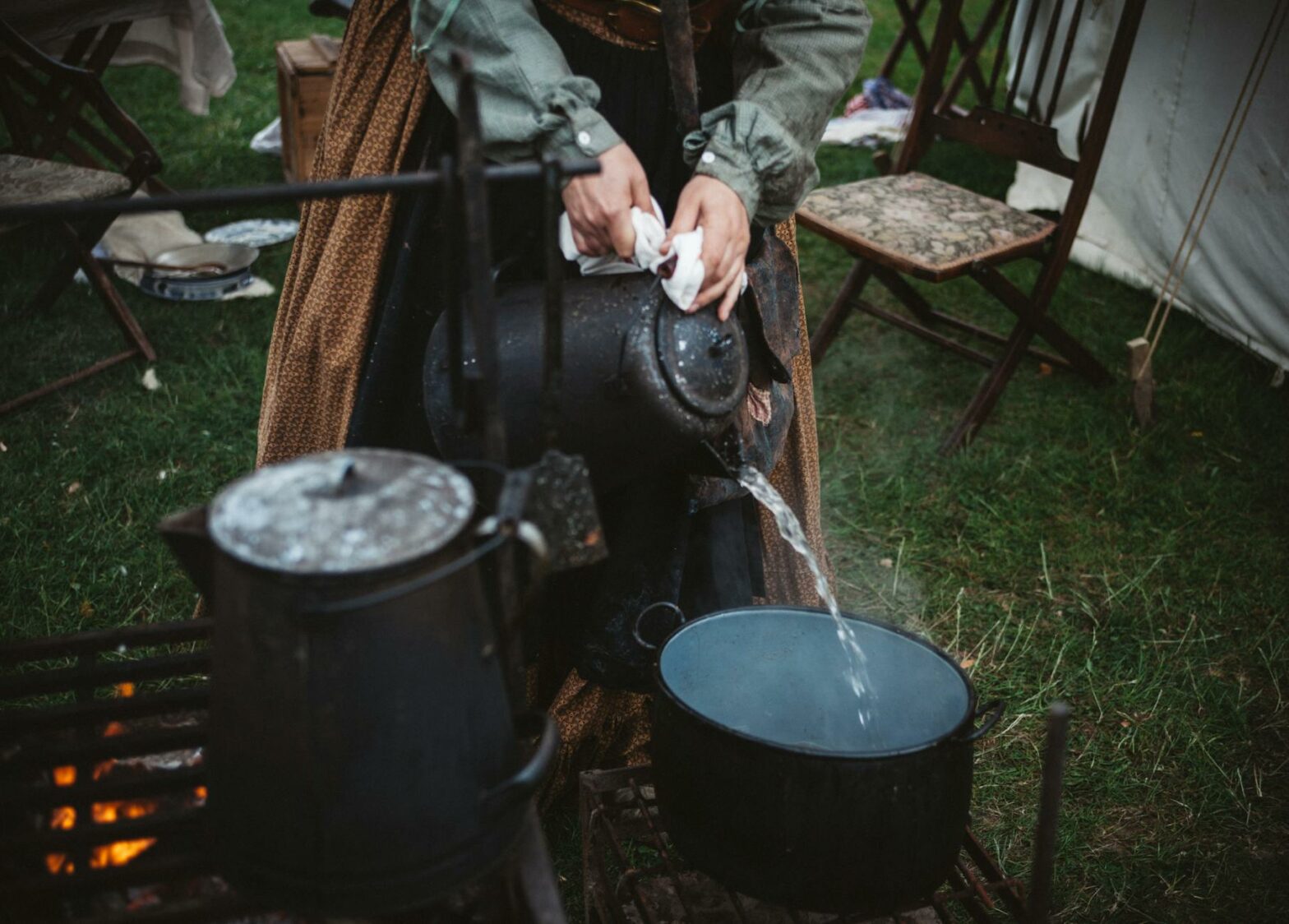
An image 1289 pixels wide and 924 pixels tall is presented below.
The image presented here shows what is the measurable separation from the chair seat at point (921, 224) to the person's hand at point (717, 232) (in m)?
1.64

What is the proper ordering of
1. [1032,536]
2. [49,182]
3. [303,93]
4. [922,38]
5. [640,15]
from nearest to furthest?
1. [640,15]
2. [1032,536]
3. [49,182]
4. [303,93]
5. [922,38]

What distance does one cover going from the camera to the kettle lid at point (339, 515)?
3.01ft

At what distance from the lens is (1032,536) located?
10.00 ft

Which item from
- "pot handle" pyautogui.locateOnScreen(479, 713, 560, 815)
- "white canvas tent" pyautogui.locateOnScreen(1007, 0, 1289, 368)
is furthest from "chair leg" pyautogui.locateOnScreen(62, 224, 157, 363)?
"white canvas tent" pyautogui.locateOnScreen(1007, 0, 1289, 368)

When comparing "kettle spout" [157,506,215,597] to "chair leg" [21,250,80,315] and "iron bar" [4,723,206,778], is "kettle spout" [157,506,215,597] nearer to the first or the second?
"iron bar" [4,723,206,778]

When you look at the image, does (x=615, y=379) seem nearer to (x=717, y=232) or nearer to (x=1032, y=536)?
(x=717, y=232)

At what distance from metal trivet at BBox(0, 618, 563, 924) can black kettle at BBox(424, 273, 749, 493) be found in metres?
0.50

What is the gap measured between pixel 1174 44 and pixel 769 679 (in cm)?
368

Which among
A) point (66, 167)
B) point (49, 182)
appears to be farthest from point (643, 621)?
point (66, 167)

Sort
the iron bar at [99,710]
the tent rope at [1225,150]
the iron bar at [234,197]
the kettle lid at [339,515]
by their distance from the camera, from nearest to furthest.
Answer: the kettle lid at [339,515], the iron bar at [234,197], the iron bar at [99,710], the tent rope at [1225,150]

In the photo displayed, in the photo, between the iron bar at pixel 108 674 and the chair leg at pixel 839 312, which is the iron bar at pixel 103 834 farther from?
the chair leg at pixel 839 312

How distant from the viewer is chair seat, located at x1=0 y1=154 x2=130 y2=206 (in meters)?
3.37

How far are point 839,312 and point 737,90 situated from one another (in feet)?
6.66

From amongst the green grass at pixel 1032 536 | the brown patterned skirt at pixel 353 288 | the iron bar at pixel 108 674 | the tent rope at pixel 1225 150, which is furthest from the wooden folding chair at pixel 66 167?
the tent rope at pixel 1225 150
